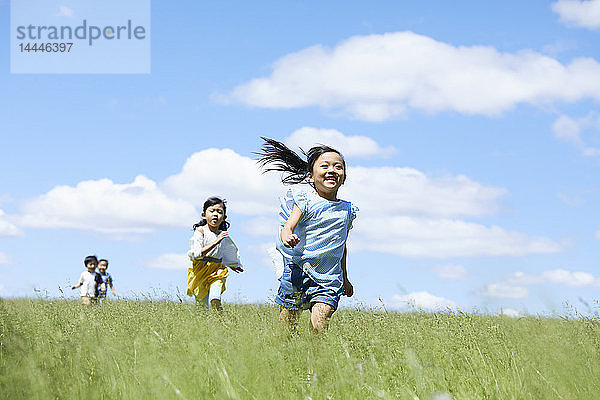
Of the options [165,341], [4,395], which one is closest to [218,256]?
[165,341]

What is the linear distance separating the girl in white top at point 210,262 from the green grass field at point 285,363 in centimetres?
229

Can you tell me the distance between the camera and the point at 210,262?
7.85m

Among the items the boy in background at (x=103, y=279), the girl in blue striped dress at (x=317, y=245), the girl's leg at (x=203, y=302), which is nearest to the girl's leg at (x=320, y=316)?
the girl in blue striped dress at (x=317, y=245)

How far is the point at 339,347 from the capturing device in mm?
4160

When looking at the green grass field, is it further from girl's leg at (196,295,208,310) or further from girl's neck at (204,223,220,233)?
girl's neck at (204,223,220,233)

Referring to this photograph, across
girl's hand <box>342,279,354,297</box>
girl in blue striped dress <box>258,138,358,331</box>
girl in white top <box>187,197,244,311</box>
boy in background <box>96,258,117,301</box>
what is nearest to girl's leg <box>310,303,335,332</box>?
girl in blue striped dress <box>258,138,358,331</box>

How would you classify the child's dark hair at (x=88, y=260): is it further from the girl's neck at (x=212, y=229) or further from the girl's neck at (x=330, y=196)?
the girl's neck at (x=330, y=196)

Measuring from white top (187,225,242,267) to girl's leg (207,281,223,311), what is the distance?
0.29m

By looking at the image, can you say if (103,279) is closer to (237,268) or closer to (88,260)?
(88,260)

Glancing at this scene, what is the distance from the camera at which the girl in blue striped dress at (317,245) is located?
16.8 ft

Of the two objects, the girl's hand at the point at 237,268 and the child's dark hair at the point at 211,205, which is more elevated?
the child's dark hair at the point at 211,205

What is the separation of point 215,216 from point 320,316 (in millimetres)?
3369

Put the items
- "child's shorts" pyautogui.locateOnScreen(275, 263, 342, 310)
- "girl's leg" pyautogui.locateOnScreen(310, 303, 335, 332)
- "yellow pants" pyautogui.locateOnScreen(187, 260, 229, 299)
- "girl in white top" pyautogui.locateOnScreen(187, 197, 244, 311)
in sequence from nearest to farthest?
"girl's leg" pyautogui.locateOnScreen(310, 303, 335, 332) → "child's shorts" pyautogui.locateOnScreen(275, 263, 342, 310) → "girl in white top" pyautogui.locateOnScreen(187, 197, 244, 311) → "yellow pants" pyautogui.locateOnScreen(187, 260, 229, 299)

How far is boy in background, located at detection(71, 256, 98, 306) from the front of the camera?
11798 mm
